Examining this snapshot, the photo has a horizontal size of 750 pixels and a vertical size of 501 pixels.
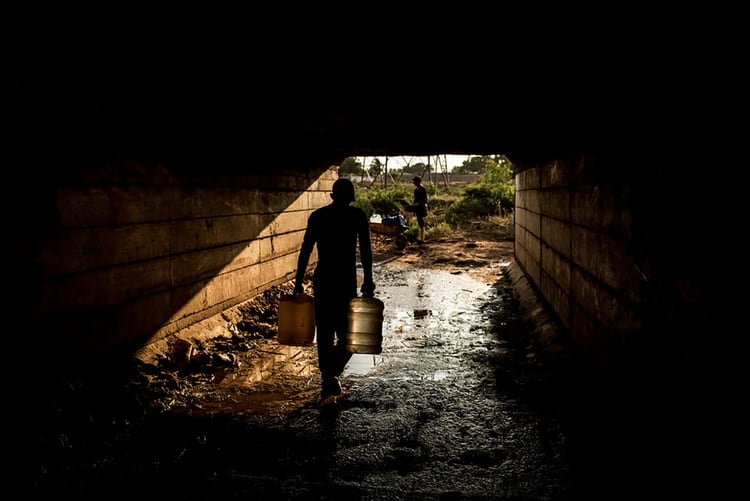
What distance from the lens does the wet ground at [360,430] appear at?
2645mm

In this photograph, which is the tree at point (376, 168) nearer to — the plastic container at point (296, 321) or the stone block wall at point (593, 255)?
the stone block wall at point (593, 255)

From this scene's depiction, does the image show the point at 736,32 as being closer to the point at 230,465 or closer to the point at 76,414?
the point at 230,465

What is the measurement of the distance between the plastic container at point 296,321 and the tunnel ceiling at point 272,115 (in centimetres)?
179

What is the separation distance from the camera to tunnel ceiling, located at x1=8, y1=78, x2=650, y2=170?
318cm

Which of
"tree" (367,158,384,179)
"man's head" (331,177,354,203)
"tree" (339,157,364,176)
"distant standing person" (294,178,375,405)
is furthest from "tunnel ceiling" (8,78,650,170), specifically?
"tree" (339,157,364,176)

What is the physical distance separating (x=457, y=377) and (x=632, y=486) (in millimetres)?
2037

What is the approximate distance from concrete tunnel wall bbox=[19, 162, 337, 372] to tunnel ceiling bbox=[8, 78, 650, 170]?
344 millimetres

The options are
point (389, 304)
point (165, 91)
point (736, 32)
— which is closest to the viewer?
point (736, 32)

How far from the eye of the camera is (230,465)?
2902 mm

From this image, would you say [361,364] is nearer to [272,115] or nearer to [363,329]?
Answer: [363,329]

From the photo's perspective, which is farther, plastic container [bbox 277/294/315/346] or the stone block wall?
plastic container [bbox 277/294/315/346]

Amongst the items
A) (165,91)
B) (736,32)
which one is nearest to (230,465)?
(165,91)

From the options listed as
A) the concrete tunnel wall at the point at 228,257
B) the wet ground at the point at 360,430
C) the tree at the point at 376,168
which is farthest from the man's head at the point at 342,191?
the tree at the point at 376,168

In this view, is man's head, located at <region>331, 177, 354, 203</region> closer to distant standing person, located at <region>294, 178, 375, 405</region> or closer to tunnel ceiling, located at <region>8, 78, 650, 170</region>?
distant standing person, located at <region>294, 178, 375, 405</region>
